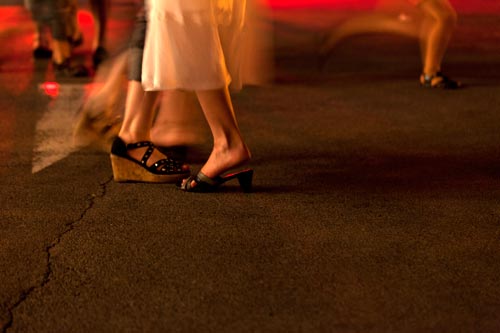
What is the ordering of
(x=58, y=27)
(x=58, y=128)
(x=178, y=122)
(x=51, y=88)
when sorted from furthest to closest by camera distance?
(x=58, y=27)
(x=51, y=88)
(x=58, y=128)
(x=178, y=122)

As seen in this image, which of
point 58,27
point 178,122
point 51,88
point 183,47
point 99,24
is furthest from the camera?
point 99,24

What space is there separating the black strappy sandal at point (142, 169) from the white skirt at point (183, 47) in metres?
0.48

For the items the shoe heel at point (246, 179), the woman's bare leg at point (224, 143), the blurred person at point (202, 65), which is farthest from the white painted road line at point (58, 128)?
the shoe heel at point (246, 179)

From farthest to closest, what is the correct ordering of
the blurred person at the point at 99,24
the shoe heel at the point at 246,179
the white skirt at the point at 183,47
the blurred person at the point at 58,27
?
1. the blurred person at the point at 99,24
2. the blurred person at the point at 58,27
3. the shoe heel at the point at 246,179
4. the white skirt at the point at 183,47

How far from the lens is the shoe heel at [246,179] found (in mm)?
4785

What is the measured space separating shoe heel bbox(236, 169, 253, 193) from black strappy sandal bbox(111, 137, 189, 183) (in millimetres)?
367

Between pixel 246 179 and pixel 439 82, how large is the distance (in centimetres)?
357

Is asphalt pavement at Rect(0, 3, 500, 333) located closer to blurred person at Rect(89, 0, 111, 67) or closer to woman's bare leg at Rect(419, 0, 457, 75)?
woman's bare leg at Rect(419, 0, 457, 75)

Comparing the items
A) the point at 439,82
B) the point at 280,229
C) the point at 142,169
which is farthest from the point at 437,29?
the point at 280,229

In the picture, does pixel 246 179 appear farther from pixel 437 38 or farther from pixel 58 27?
pixel 58 27

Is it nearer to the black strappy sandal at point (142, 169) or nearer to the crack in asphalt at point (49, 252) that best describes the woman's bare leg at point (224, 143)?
the black strappy sandal at point (142, 169)

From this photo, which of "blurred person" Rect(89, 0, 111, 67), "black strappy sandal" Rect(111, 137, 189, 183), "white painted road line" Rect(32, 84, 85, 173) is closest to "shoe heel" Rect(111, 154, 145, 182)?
"black strappy sandal" Rect(111, 137, 189, 183)

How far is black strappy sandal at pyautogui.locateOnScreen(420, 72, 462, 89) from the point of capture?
7.88 meters

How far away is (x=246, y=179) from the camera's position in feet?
15.8
